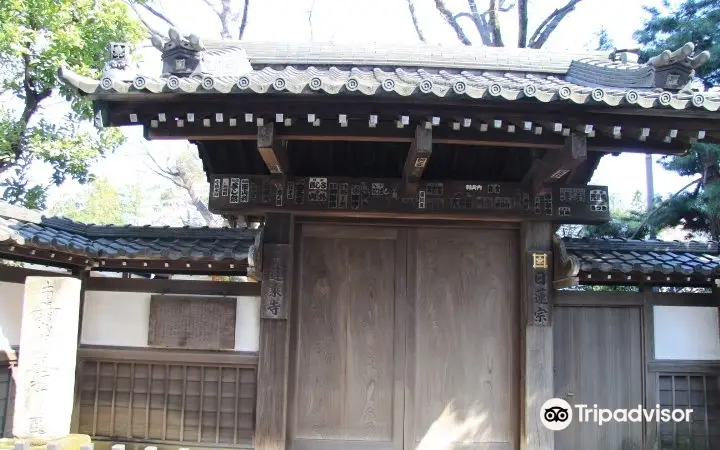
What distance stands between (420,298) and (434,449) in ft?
5.47

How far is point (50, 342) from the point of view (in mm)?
4855

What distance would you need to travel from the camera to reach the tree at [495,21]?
1766cm

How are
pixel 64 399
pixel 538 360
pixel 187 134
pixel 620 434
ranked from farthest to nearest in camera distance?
pixel 620 434 < pixel 538 360 < pixel 187 134 < pixel 64 399

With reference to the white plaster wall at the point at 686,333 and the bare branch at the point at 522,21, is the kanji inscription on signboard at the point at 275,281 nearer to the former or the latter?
the white plaster wall at the point at 686,333

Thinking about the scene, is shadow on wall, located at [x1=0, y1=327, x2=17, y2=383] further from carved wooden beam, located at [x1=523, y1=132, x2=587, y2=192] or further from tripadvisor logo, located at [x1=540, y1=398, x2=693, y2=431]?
tripadvisor logo, located at [x1=540, y1=398, x2=693, y2=431]

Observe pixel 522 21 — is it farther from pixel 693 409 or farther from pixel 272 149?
pixel 272 149

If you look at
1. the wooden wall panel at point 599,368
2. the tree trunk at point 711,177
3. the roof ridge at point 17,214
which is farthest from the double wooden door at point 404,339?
the tree trunk at point 711,177

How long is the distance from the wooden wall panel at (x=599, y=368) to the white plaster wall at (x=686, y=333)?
27 cm

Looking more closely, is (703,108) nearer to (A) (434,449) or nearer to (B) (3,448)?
(A) (434,449)

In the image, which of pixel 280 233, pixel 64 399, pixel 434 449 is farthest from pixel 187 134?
pixel 434 449

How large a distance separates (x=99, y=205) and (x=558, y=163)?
27050mm

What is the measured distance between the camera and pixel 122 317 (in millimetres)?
6645

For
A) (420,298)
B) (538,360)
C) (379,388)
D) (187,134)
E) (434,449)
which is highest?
(187,134)

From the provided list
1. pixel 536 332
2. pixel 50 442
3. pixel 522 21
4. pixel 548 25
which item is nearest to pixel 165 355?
pixel 50 442
